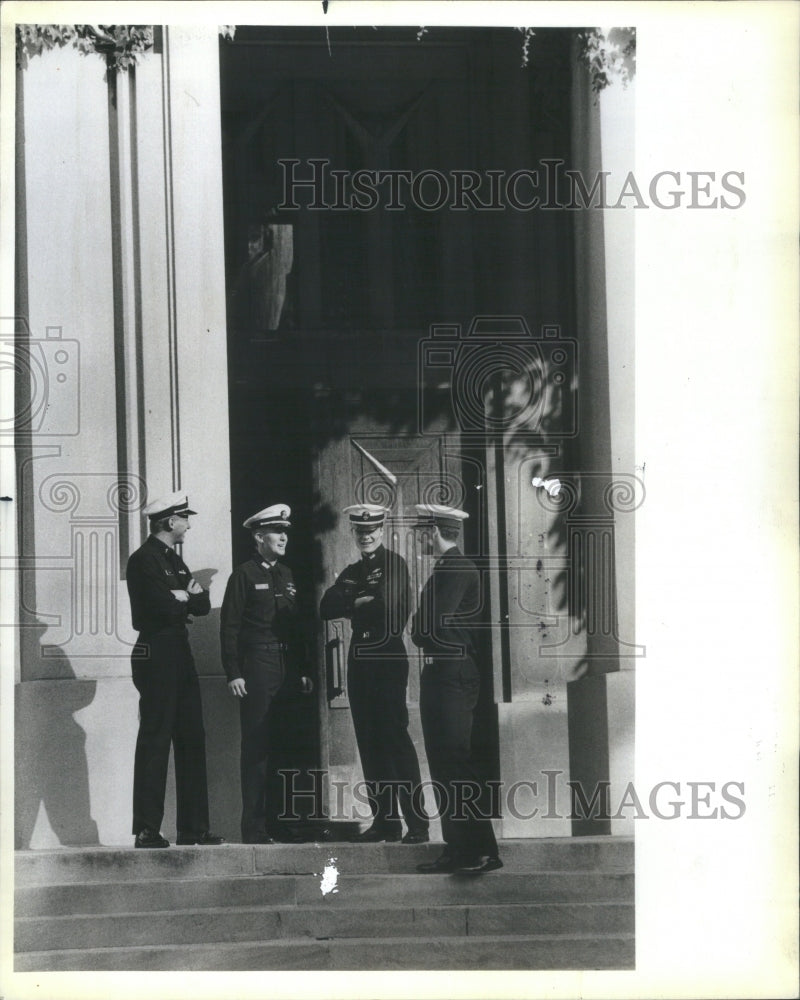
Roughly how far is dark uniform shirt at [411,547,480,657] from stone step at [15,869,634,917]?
3.36ft

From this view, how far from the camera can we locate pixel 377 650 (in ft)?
19.7

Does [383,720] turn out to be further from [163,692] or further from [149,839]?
[149,839]

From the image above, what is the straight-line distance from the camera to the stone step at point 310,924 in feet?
19.1

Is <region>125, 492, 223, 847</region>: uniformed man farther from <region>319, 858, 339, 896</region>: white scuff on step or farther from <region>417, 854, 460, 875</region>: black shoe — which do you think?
<region>417, 854, 460, 875</region>: black shoe

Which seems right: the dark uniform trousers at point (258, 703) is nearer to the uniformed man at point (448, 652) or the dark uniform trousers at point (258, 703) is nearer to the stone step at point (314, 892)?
the stone step at point (314, 892)

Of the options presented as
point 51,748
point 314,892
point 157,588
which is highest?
point 157,588

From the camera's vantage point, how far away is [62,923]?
586cm

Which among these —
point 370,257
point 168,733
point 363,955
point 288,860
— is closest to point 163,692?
point 168,733

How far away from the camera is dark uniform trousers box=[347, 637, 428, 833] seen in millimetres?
5996

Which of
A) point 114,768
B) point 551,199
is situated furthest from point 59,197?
point 114,768

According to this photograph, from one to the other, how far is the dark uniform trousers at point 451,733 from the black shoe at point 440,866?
0.14m

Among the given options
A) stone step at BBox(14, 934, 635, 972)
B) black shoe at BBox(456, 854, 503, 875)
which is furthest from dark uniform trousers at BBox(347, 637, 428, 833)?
stone step at BBox(14, 934, 635, 972)

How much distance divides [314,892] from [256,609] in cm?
129

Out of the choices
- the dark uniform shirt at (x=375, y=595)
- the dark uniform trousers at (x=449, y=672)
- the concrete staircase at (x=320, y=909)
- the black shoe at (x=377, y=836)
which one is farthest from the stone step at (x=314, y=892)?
the dark uniform shirt at (x=375, y=595)
